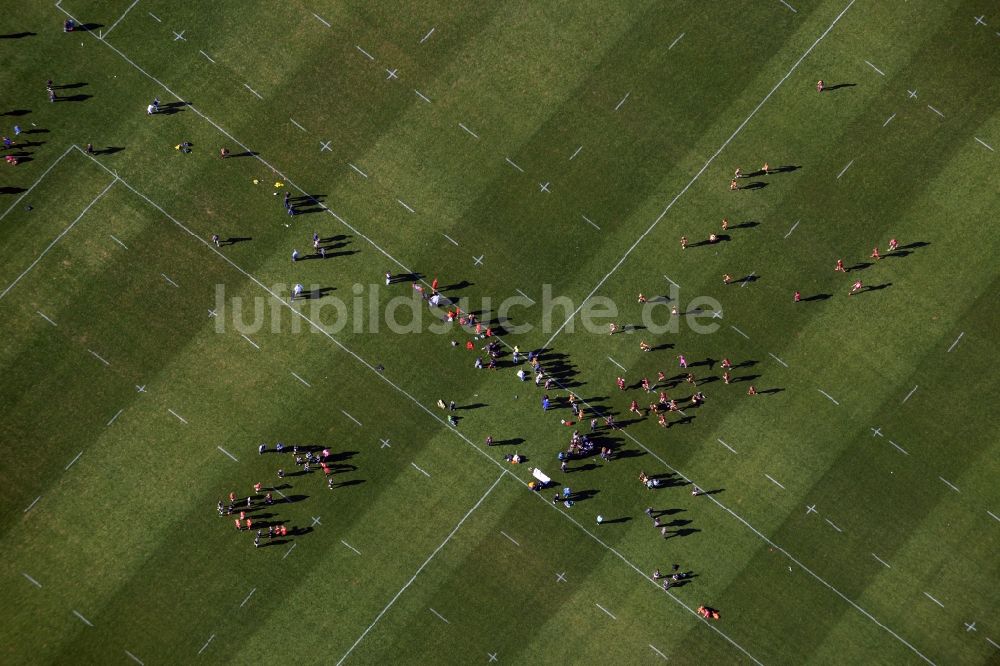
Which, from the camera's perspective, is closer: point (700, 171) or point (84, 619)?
point (84, 619)

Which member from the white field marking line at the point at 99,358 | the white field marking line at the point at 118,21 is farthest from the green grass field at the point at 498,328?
the white field marking line at the point at 118,21

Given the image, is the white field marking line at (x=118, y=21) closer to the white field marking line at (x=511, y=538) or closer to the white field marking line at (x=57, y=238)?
the white field marking line at (x=57, y=238)

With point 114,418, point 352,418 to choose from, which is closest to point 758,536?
point 352,418

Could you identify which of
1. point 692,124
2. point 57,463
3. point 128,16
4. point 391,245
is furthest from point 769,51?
point 57,463

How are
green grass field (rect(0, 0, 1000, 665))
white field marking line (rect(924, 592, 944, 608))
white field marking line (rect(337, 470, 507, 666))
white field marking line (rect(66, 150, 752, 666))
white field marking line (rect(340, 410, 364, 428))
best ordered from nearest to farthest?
white field marking line (rect(337, 470, 507, 666))
green grass field (rect(0, 0, 1000, 665))
white field marking line (rect(66, 150, 752, 666))
white field marking line (rect(924, 592, 944, 608))
white field marking line (rect(340, 410, 364, 428))

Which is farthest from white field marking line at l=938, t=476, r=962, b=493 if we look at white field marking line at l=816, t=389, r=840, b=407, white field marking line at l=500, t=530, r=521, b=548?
white field marking line at l=500, t=530, r=521, b=548

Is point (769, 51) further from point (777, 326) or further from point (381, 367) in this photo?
point (381, 367)

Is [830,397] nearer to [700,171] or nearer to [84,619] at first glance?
[700,171]

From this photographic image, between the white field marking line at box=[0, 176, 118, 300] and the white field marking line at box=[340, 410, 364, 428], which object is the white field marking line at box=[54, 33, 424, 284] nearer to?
the white field marking line at box=[0, 176, 118, 300]
